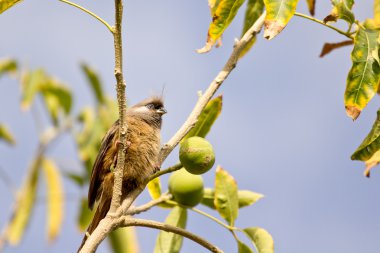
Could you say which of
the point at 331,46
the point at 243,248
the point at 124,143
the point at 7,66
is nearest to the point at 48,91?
the point at 7,66

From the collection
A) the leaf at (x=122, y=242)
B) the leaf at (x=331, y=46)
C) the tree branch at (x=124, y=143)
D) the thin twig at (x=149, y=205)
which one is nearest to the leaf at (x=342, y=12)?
the tree branch at (x=124, y=143)

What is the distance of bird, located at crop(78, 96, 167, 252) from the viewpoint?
3.56 meters

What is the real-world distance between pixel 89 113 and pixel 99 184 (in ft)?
10.8

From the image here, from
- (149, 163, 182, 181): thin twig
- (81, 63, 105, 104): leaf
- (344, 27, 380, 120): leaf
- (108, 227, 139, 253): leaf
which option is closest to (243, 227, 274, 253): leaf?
(149, 163, 182, 181): thin twig

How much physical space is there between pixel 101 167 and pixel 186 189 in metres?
1.11

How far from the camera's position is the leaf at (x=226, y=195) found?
9.86 feet

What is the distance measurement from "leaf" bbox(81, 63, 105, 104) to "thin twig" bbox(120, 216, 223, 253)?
4677 mm

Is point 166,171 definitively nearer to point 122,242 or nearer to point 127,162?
point 127,162

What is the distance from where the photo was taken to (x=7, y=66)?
6695mm

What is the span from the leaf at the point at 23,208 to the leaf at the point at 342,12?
4.29 metres

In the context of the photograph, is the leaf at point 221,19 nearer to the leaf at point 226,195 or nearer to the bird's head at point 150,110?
the leaf at point 226,195

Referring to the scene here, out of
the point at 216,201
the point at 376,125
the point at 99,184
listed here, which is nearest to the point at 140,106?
the point at 99,184

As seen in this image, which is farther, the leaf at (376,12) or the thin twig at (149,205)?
the leaf at (376,12)

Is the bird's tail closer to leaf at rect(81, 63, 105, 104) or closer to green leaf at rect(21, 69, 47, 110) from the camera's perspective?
green leaf at rect(21, 69, 47, 110)
